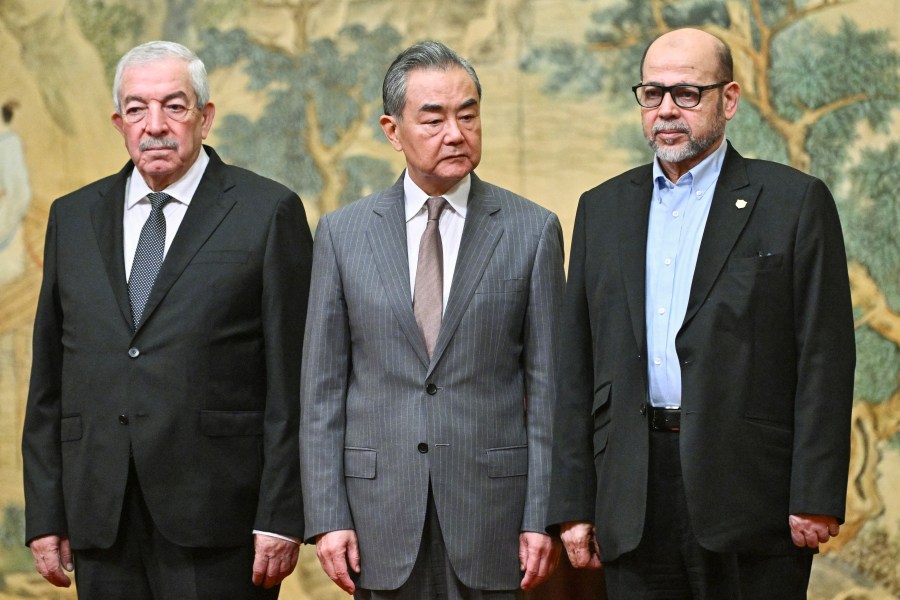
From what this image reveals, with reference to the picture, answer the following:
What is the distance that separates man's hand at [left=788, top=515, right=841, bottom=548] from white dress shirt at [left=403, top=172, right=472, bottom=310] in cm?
92

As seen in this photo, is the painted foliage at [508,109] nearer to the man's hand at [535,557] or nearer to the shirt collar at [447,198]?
the shirt collar at [447,198]

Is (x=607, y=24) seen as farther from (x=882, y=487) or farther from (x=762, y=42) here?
(x=882, y=487)

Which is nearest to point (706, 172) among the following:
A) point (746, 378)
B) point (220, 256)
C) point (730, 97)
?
point (730, 97)

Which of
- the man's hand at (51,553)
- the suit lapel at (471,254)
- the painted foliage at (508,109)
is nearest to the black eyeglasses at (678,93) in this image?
the suit lapel at (471,254)

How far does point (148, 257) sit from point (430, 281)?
2.18 feet

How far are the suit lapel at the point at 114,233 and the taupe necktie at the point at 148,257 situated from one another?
2 centimetres

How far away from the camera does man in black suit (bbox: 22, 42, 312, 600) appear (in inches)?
115

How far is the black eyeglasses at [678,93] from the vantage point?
9.07ft

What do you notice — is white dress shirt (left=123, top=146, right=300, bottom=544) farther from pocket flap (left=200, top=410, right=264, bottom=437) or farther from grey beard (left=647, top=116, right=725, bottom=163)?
grey beard (left=647, top=116, right=725, bottom=163)

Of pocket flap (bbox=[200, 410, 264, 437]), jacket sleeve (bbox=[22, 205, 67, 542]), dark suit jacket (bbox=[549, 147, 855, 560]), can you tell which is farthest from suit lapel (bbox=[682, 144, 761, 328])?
jacket sleeve (bbox=[22, 205, 67, 542])

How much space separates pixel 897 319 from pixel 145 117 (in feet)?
9.81

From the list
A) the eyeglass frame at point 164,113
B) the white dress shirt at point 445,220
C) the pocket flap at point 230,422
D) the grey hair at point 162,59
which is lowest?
the pocket flap at point 230,422

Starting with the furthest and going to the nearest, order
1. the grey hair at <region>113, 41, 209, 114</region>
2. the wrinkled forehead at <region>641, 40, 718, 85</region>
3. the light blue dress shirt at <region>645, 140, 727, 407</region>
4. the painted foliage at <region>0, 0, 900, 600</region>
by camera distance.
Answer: the painted foliage at <region>0, 0, 900, 600</region>, the grey hair at <region>113, 41, 209, 114</region>, the wrinkled forehead at <region>641, 40, 718, 85</region>, the light blue dress shirt at <region>645, 140, 727, 407</region>

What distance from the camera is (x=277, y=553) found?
2910 mm
